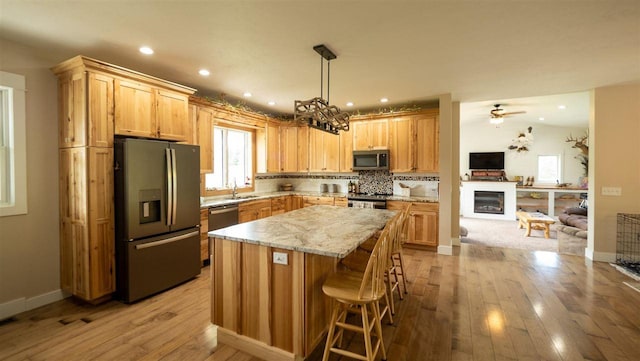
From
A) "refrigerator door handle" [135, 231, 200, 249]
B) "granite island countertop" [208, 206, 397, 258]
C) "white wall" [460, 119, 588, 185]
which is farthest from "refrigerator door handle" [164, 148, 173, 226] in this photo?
"white wall" [460, 119, 588, 185]

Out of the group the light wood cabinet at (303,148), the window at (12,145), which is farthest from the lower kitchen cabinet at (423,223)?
the window at (12,145)

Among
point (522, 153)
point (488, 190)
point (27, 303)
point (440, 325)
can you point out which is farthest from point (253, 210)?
point (522, 153)

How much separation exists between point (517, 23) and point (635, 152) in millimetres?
3612

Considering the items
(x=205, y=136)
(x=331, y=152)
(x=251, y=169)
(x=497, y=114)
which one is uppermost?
(x=497, y=114)

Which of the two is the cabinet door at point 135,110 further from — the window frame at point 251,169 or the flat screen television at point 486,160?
the flat screen television at point 486,160

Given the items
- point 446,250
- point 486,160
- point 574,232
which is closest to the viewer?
point 446,250

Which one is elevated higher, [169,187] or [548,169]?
[548,169]

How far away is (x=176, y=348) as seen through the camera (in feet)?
7.27

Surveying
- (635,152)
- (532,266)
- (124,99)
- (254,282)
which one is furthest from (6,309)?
(635,152)

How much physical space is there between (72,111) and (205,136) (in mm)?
1614

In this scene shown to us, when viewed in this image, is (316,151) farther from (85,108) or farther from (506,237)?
(506,237)

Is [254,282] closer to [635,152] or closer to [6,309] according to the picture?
[6,309]

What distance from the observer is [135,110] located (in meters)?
3.12

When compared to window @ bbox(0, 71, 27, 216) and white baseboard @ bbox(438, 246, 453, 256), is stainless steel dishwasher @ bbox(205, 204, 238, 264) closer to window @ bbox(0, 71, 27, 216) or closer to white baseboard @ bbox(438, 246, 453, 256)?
window @ bbox(0, 71, 27, 216)
